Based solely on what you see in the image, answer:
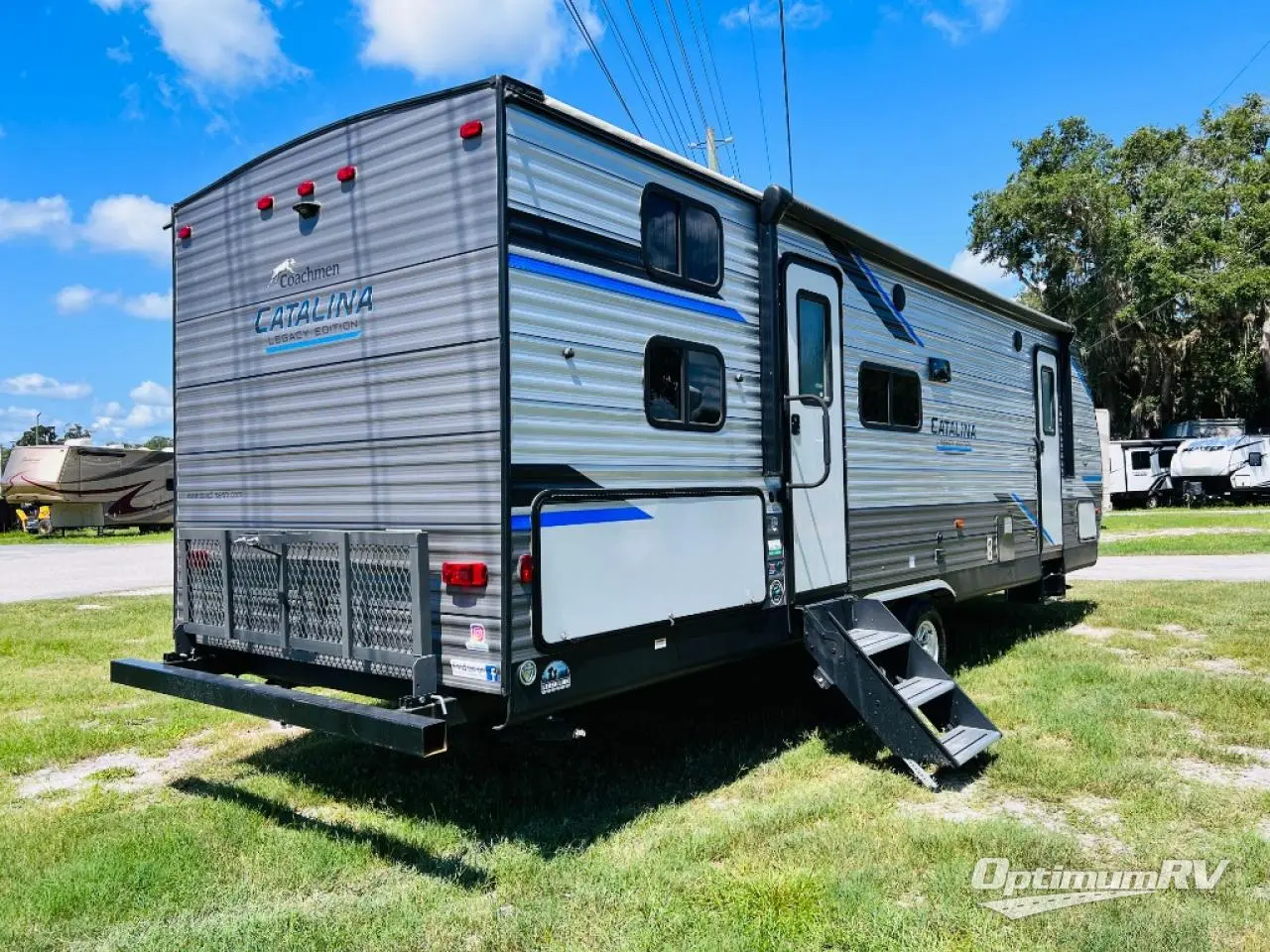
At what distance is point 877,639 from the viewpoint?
238 inches

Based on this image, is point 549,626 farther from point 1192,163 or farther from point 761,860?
point 1192,163

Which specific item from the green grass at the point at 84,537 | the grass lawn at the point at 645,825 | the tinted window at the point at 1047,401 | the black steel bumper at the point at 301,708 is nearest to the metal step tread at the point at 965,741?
the grass lawn at the point at 645,825

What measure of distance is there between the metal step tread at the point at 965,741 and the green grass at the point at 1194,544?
13793 millimetres

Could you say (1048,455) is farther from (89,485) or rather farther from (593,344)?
(89,485)

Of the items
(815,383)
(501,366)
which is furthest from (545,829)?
(815,383)

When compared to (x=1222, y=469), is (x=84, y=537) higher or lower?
lower

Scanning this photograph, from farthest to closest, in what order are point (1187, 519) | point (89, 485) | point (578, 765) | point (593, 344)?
1. point (89, 485)
2. point (1187, 519)
3. point (578, 765)
4. point (593, 344)

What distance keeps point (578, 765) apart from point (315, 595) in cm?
183

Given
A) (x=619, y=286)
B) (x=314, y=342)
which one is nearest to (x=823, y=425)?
(x=619, y=286)

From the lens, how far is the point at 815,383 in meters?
6.00

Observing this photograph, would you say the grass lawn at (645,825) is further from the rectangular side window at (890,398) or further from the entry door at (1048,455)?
the entry door at (1048,455)

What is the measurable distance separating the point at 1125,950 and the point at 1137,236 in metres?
34.2

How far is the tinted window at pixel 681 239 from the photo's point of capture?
4.86 m

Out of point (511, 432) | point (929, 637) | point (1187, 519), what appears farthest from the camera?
point (1187, 519)
